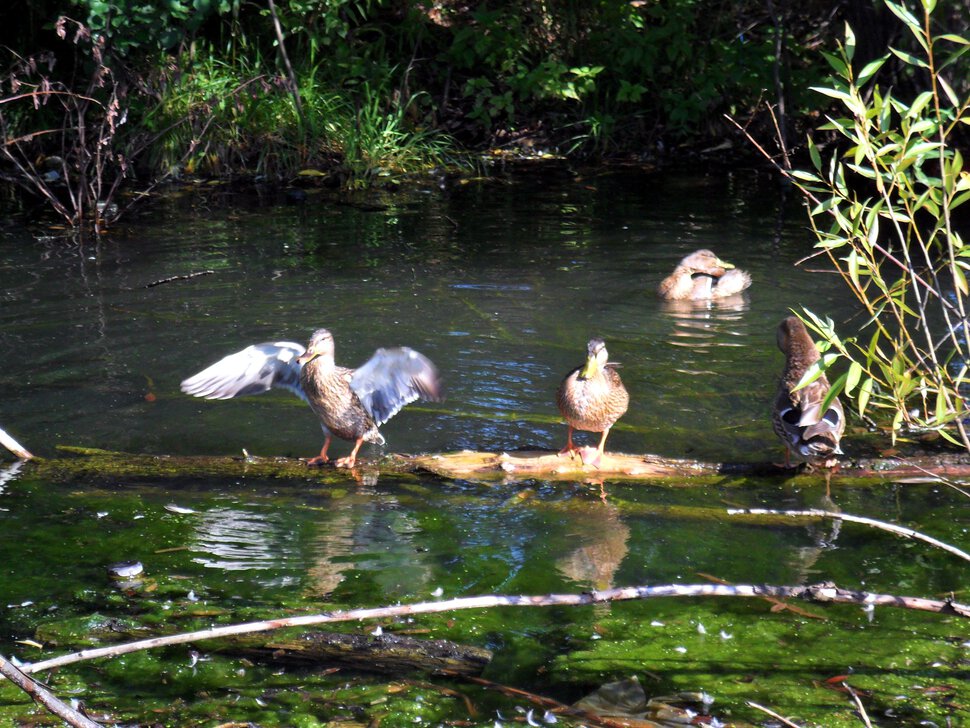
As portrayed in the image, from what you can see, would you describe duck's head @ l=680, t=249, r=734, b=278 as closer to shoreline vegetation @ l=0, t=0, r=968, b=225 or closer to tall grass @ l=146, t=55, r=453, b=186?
shoreline vegetation @ l=0, t=0, r=968, b=225

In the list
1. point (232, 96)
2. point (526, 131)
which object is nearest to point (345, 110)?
point (232, 96)

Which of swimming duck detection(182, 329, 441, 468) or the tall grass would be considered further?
the tall grass

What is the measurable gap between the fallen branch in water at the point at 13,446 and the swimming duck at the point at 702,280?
512 centimetres

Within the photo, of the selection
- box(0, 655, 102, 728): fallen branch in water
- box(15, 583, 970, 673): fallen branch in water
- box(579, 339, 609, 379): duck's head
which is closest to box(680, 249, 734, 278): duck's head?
box(579, 339, 609, 379): duck's head

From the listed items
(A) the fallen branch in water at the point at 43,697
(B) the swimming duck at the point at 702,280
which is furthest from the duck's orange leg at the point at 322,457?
(B) the swimming duck at the point at 702,280

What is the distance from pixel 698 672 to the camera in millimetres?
3521

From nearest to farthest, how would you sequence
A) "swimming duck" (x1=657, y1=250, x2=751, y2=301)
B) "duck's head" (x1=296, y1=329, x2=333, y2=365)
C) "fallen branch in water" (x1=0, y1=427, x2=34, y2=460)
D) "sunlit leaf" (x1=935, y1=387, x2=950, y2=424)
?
"sunlit leaf" (x1=935, y1=387, x2=950, y2=424), "fallen branch in water" (x1=0, y1=427, x2=34, y2=460), "duck's head" (x1=296, y1=329, x2=333, y2=365), "swimming duck" (x1=657, y1=250, x2=751, y2=301)

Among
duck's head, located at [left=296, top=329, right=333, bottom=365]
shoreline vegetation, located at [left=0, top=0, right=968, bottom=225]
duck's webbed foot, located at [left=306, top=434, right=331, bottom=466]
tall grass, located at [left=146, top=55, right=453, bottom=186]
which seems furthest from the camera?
tall grass, located at [left=146, top=55, right=453, bottom=186]

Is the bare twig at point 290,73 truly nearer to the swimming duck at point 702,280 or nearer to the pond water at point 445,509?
the pond water at point 445,509

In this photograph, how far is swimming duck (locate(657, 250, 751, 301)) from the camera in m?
8.64

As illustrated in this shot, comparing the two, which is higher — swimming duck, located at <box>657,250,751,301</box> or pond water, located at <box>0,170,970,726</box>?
swimming duck, located at <box>657,250,751,301</box>

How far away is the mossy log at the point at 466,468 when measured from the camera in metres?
5.07

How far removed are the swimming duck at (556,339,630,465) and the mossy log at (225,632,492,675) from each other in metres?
2.03

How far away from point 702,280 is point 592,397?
3.51 metres
